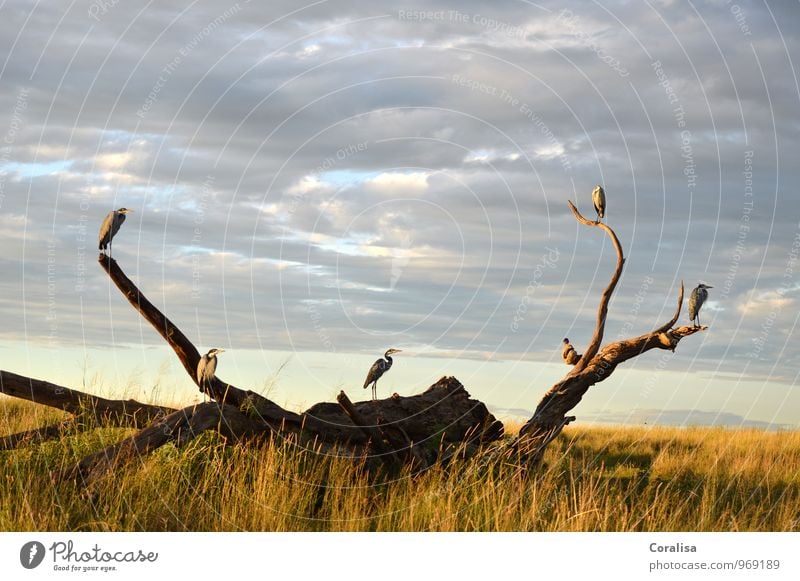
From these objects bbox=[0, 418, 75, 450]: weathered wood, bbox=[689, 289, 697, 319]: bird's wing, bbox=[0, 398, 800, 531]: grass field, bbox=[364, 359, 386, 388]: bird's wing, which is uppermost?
bbox=[689, 289, 697, 319]: bird's wing

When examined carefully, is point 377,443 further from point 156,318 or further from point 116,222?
point 116,222

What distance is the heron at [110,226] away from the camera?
938cm

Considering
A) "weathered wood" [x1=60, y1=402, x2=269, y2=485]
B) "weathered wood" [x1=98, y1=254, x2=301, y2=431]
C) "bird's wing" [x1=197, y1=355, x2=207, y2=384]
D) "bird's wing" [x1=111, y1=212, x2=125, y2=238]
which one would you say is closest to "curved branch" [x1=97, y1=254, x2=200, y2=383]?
"weathered wood" [x1=98, y1=254, x2=301, y2=431]

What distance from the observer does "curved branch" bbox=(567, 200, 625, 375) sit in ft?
36.8

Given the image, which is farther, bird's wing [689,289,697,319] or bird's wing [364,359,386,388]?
bird's wing [689,289,697,319]

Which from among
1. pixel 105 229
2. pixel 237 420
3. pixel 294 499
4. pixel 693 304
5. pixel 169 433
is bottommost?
pixel 294 499

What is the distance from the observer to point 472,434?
11.2m

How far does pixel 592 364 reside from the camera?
1189cm

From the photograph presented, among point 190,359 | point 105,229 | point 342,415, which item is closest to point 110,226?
point 105,229

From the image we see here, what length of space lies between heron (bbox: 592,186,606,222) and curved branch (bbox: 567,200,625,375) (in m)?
0.17

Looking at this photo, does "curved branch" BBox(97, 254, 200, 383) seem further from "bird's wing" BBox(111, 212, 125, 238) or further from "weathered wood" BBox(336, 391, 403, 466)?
"weathered wood" BBox(336, 391, 403, 466)

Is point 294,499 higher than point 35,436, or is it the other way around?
point 35,436

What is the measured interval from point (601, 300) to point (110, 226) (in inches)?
269

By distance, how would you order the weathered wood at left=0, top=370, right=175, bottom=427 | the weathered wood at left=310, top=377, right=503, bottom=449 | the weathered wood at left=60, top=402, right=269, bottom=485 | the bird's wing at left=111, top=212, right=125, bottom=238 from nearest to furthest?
the weathered wood at left=60, top=402, right=269, bottom=485, the bird's wing at left=111, top=212, right=125, bottom=238, the weathered wood at left=310, top=377, right=503, bottom=449, the weathered wood at left=0, top=370, right=175, bottom=427
